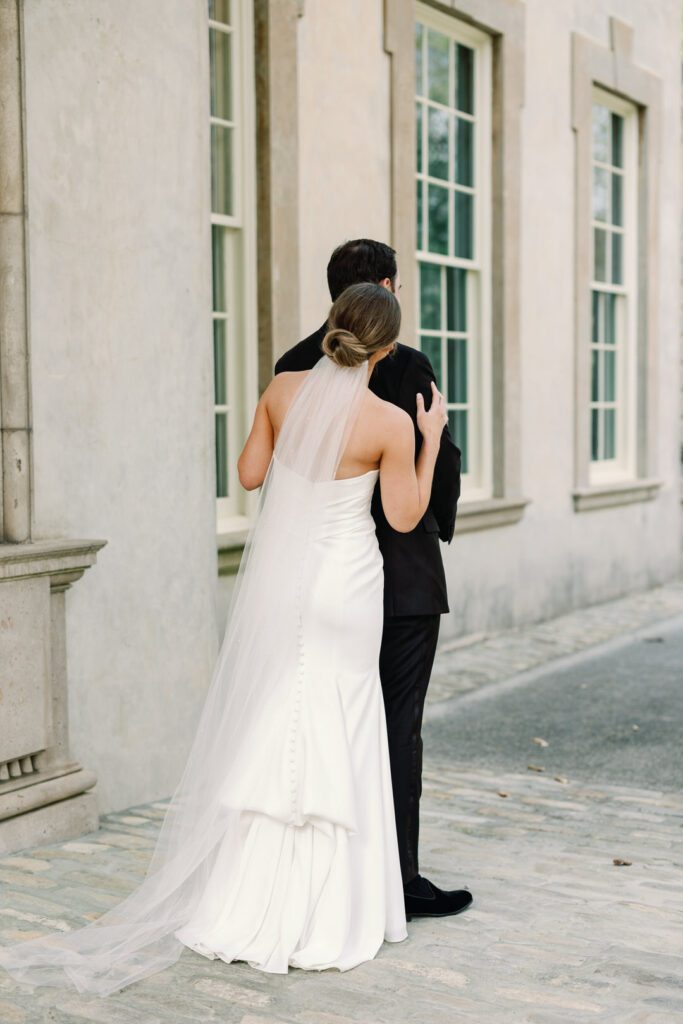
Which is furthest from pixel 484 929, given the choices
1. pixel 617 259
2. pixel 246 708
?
pixel 617 259

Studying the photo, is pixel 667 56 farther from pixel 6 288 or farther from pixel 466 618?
pixel 6 288

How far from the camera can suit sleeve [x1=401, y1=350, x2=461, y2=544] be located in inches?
156

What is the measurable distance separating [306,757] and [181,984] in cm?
66

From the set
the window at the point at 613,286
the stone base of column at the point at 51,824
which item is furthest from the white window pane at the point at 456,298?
the stone base of column at the point at 51,824

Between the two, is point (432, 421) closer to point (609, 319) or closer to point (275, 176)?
point (275, 176)

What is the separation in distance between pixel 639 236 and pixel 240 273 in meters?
6.08

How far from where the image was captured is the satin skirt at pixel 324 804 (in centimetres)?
368

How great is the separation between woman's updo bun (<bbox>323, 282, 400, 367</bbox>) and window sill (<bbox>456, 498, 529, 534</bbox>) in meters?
5.17

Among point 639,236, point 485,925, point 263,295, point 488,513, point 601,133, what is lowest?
point 485,925

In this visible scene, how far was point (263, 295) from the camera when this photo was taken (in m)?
7.09

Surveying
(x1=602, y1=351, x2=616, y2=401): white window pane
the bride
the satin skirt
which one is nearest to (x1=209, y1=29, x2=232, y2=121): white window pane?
the bride

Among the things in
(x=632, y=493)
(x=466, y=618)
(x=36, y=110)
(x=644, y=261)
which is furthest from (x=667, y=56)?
(x=36, y=110)

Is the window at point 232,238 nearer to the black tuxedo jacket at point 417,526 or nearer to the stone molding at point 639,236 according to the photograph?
the black tuxedo jacket at point 417,526

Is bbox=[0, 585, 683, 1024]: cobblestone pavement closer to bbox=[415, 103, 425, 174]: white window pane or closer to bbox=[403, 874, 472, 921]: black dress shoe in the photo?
bbox=[403, 874, 472, 921]: black dress shoe
